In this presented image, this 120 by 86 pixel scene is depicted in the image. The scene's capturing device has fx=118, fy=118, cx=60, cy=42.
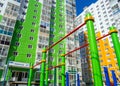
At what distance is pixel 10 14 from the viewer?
30.5 meters

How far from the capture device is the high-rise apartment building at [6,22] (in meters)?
25.9

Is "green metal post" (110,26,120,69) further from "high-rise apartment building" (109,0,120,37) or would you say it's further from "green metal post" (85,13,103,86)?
"high-rise apartment building" (109,0,120,37)

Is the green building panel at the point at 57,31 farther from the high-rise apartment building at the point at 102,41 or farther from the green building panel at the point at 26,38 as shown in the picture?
the high-rise apartment building at the point at 102,41

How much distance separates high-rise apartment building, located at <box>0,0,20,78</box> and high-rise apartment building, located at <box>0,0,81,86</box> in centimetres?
168

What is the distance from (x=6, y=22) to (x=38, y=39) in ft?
30.8

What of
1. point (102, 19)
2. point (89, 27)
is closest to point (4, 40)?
point (89, 27)

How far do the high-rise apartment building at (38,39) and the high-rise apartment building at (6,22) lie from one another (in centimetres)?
168

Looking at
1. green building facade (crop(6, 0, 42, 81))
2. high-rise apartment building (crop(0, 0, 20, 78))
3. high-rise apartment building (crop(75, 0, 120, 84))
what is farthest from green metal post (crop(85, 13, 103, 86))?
high-rise apartment building (crop(75, 0, 120, 84))

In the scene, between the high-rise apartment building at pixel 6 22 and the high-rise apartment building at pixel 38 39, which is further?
the high-rise apartment building at pixel 38 39

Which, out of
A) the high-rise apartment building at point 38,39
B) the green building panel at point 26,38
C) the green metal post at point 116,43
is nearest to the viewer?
the green metal post at point 116,43

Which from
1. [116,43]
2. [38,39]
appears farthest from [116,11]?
[116,43]

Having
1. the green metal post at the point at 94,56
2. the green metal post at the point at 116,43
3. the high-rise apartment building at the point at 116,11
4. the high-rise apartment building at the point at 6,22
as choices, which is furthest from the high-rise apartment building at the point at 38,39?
the green metal post at the point at 94,56

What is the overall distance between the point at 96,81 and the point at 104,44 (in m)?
52.1

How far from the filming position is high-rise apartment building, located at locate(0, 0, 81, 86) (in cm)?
2800
